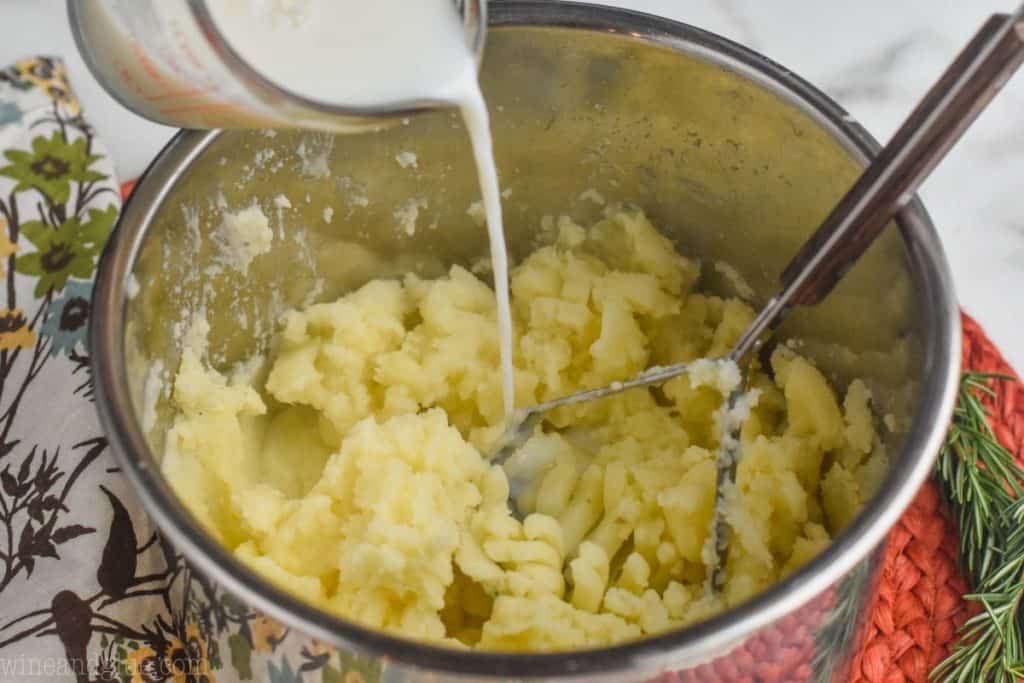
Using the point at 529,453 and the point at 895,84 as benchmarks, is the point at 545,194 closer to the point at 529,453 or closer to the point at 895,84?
the point at 529,453

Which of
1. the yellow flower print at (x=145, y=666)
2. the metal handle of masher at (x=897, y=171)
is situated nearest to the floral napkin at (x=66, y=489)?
the yellow flower print at (x=145, y=666)

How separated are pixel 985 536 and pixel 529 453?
0.42 meters

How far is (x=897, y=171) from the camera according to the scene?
2.66 feet

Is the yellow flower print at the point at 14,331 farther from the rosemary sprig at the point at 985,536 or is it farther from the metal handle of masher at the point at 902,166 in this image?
the rosemary sprig at the point at 985,536

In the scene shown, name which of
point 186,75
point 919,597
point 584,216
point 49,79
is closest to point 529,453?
point 584,216

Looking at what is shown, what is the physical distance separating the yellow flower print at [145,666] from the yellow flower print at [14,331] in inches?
14.2

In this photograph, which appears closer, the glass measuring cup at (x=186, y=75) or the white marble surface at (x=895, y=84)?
the glass measuring cup at (x=186, y=75)

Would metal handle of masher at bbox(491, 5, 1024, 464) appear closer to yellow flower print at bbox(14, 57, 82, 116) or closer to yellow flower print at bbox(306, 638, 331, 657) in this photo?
yellow flower print at bbox(306, 638, 331, 657)

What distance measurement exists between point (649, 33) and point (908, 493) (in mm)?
468

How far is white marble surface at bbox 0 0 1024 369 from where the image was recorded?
4.66 feet

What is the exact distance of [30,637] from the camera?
39.7 inches

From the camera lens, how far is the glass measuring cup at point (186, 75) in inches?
27.9

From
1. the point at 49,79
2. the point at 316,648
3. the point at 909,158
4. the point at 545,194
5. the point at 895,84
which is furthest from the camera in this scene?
the point at 895,84

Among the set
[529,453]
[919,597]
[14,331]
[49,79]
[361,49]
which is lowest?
[919,597]
